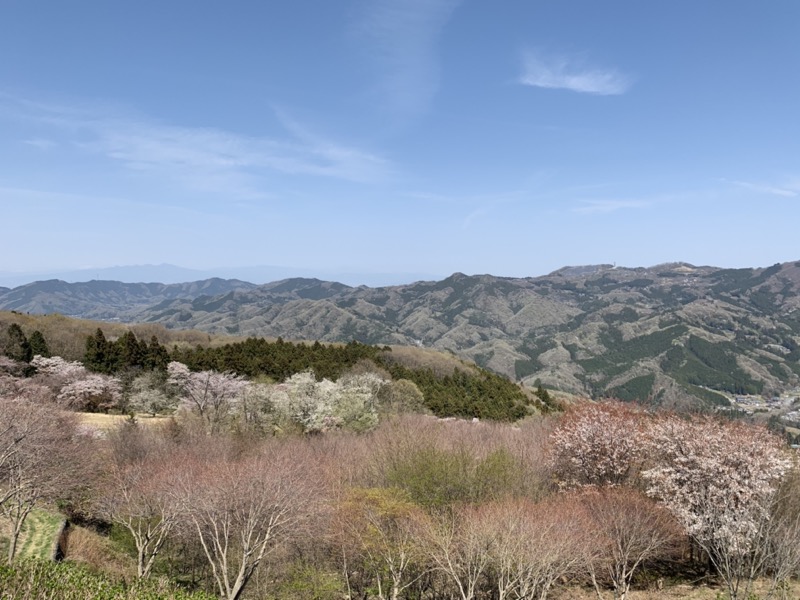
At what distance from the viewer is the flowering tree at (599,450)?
35062 mm

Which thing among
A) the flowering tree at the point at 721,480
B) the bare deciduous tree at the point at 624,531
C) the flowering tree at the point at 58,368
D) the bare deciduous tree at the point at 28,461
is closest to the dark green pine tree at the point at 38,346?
the flowering tree at the point at 58,368

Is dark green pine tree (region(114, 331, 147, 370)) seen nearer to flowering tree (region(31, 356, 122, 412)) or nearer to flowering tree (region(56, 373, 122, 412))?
flowering tree (region(31, 356, 122, 412))

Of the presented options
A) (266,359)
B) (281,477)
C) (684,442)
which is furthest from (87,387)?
(684,442)

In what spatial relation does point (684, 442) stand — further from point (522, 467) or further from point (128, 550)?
point (128, 550)

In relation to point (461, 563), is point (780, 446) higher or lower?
higher

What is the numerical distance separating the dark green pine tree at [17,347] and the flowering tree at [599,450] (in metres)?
76.1

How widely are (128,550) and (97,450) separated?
10773 millimetres

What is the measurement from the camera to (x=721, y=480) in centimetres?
2844

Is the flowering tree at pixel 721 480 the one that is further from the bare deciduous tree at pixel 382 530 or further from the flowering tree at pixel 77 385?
the flowering tree at pixel 77 385

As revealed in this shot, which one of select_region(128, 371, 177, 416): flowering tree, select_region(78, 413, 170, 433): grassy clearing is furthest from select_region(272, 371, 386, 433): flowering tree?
select_region(128, 371, 177, 416): flowering tree

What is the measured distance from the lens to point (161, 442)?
151 ft

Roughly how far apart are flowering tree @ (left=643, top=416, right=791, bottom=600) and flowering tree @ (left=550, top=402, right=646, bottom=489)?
244cm

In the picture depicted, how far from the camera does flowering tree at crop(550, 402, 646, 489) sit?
115 feet

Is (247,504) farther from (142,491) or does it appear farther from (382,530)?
(142,491)
